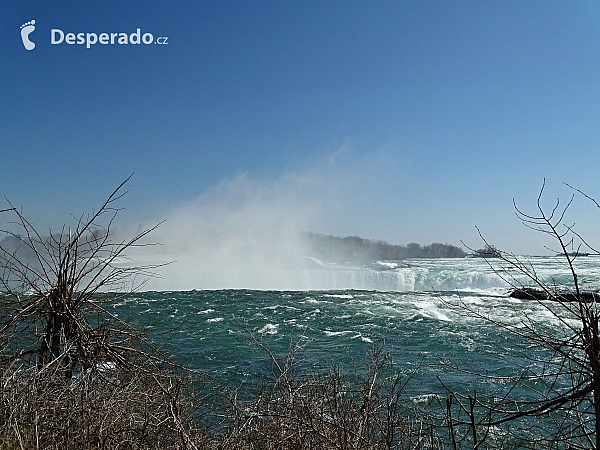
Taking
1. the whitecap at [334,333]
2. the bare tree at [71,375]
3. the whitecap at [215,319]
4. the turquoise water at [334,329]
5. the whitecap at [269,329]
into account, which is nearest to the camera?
the bare tree at [71,375]

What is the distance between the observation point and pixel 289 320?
1809 cm

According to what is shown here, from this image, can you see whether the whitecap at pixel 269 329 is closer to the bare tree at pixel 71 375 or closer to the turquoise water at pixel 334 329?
the turquoise water at pixel 334 329

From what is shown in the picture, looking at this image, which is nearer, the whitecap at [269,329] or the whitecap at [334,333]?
the whitecap at [334,333]

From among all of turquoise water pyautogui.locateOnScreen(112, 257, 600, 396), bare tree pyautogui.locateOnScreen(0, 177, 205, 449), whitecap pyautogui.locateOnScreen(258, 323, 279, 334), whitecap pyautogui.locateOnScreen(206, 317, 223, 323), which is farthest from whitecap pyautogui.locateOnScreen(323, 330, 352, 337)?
bare tree pyautogui.locateOnScreen(0, 177, 205, 449)

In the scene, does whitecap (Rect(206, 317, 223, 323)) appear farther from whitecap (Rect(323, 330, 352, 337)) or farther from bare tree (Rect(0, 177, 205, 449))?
bare tree (Rect(0, 177, 205, 449))

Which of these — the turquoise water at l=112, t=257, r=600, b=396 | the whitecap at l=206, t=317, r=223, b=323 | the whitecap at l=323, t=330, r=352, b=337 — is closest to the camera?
the turquoise water at l=112, t=257, r=600, b=396

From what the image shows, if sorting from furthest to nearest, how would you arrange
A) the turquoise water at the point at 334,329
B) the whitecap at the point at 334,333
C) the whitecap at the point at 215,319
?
the whitecap at the point at 215,319 → the whitecap at the point at 334,333 → the turquoise water at the point at 334,329

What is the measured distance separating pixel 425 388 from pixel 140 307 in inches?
605

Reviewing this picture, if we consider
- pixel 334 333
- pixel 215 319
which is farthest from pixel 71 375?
pixel 215 319

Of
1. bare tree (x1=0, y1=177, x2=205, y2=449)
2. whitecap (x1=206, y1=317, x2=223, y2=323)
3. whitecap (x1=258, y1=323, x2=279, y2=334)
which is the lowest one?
whitecap (x1=258, y1=323, x2=279, y2=334)

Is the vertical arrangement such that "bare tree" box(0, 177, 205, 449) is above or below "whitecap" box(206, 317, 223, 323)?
above

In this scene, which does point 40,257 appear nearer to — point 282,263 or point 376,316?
point 376,316

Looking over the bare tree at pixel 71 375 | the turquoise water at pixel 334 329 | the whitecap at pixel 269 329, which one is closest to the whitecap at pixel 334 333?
the turquoise water at pixel 334 329

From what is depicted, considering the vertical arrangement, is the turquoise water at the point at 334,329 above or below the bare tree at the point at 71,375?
below
